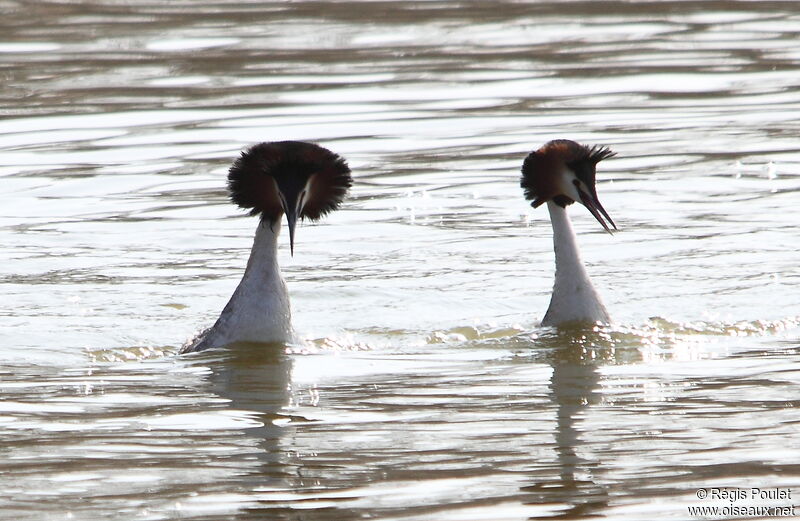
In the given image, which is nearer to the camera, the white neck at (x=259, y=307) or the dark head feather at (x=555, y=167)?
the white neck at (x=259, y=307)

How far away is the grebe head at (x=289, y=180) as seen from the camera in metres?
10.1

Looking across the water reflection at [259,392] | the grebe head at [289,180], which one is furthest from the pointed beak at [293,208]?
the water reflection at [259,392]

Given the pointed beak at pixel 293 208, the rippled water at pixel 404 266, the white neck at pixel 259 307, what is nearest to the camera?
the rippled water at pixel 404 266

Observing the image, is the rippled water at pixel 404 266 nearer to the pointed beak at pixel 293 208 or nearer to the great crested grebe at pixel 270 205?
the great crested grebe at pixel 270 205

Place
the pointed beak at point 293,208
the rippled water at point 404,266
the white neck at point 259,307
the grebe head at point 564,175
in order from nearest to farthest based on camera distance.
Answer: the rippled water at point 404,266 → the pointed beak at point 293,208 → the white neck at point 259,307 → the grebe head at point 564,175

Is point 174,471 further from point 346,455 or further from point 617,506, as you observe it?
point 617,506

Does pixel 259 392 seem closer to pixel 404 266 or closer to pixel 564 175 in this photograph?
pixel 564 175

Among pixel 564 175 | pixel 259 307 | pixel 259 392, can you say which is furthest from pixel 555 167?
pixel 259 392

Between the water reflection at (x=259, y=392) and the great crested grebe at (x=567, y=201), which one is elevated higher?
the great crested grebe at (x=567, y=201)

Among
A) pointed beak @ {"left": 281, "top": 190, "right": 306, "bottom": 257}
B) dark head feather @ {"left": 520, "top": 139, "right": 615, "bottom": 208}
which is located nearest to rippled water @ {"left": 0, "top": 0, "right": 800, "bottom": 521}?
pointed beak @ {"left": 281, "top": 190, "right": 306, "bottom": 257}

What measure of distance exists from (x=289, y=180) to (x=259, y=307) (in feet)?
2.96

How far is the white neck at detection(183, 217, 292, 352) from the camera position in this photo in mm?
10453

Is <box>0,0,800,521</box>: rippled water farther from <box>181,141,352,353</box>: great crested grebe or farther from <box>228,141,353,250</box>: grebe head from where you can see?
<box>228,141,353,250</box>: grebe head

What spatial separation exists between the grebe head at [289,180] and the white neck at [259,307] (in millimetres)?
222
